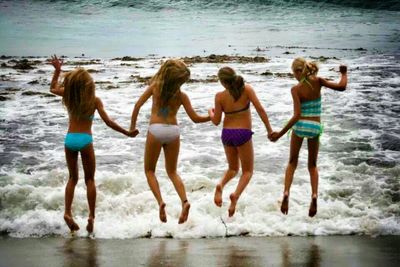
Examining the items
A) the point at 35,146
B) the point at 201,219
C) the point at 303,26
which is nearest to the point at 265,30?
the point at 303,26

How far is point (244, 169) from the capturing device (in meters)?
6.73

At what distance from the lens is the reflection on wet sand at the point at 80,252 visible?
5.40 metres

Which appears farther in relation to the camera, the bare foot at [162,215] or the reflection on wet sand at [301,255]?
the bare foot at [162,215]

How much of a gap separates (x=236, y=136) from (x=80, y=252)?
2.26 meters

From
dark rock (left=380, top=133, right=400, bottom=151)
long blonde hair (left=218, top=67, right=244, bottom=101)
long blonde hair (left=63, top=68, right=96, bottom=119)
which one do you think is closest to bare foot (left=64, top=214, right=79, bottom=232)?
long blonde hair (left=63, top=68, right=96, bottom=119)

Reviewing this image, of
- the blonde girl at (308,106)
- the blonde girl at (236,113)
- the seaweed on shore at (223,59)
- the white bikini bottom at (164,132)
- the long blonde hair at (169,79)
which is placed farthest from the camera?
the seaweed on shore at (223,59)

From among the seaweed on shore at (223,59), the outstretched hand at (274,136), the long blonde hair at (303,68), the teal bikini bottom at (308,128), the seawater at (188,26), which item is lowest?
the outstretched hand at (274,136)

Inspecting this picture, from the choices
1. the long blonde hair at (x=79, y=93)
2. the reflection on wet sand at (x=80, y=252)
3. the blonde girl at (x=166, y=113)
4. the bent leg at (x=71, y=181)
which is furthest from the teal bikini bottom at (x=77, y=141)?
the reflection on wet sand at (x=80, y=252)

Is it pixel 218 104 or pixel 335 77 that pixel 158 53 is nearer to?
pixel 335 77

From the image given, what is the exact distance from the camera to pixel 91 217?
6.54 metres

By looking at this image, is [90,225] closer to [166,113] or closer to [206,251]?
[206,251]

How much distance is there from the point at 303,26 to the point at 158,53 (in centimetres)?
2876

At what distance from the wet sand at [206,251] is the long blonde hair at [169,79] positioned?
172cm

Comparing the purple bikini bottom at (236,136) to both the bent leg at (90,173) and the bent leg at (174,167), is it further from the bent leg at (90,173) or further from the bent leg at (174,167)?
Result: the bent leg at (90,173)
